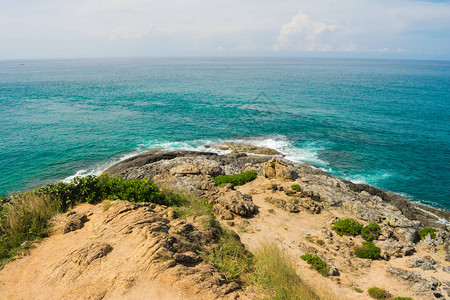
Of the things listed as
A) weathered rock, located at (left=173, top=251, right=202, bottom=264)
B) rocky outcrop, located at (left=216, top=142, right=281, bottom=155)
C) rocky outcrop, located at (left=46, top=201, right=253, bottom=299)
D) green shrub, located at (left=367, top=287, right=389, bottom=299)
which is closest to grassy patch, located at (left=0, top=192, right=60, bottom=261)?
rocky outcrop, located at (left=46, top=201, right=253, bottom=299)

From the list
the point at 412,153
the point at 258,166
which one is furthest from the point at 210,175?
the point at 412,153

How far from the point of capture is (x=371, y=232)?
57.1 ft

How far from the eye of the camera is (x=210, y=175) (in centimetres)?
2661

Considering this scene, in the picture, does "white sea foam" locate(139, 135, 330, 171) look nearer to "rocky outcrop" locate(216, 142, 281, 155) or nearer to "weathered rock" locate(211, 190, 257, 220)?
"rocky outcrop" locate(216, 142, 281, 155)

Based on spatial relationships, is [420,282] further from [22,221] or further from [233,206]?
[22,221]

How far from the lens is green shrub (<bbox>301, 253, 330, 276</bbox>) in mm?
13141

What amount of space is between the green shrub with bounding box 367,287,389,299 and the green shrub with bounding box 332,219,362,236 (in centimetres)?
534

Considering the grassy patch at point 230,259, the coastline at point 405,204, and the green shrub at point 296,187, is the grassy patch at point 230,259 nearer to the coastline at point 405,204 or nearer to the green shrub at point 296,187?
the green shrub at point 296,187

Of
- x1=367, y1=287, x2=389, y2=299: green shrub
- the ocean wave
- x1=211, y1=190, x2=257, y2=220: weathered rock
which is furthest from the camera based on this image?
the ocean wave

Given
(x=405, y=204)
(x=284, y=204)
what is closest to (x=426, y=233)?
(x=405, y=204)

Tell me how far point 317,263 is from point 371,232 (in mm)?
6472

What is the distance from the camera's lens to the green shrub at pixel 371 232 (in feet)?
56.4

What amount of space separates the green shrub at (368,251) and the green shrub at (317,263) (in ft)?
11.6

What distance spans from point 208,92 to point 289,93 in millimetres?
26970
